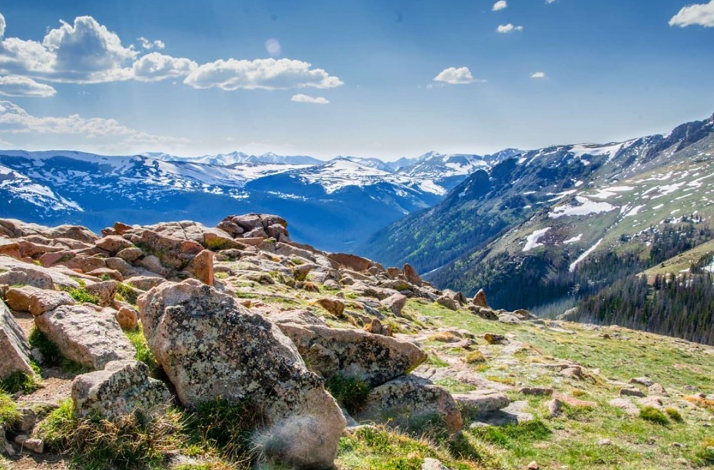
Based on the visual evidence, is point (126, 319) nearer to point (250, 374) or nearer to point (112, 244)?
point (250, 374)

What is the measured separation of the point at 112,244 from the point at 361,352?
27846mm

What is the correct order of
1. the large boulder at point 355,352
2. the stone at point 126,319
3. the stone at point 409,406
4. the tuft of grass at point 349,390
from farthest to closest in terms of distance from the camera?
the large boulder at point 355,352, the tuft of grass at point 349,390, the stone at point 409,406, the stone at point 126,319

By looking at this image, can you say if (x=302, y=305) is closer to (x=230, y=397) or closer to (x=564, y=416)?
(x=564, y=416)

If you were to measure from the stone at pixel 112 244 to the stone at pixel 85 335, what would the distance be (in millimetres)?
25451

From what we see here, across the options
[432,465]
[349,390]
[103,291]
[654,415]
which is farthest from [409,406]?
[654,415]

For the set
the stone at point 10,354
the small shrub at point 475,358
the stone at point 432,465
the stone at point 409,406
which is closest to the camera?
the stone at point 10,354

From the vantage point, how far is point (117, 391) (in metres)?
9.71

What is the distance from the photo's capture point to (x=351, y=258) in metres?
73.7

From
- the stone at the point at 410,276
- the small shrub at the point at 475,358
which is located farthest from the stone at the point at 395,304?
the stone at the point at 410,276

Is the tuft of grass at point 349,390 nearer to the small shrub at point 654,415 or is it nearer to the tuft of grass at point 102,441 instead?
the tuft of grass at point 102,441

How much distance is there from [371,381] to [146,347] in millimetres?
7566

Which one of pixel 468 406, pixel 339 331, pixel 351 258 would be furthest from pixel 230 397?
pixel 351 258

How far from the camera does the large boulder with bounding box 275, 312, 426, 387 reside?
16516mm

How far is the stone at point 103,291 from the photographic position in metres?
17.3
